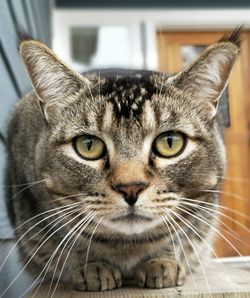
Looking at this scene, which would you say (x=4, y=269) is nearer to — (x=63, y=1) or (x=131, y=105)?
(x=131, y=105)

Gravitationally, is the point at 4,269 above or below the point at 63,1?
below

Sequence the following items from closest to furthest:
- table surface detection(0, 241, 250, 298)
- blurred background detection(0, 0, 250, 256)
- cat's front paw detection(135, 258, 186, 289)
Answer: table surface detection(0, 241, 250, 298) → cat's front paw detection(135, 258, 186, 289) → blurred background detection(0, 0, 250, 256)

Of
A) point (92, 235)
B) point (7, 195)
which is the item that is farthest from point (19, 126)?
point (92, 235)

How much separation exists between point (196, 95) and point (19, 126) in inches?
21.7

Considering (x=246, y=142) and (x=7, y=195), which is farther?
(x=246, y=142)

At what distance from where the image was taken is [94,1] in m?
4.58

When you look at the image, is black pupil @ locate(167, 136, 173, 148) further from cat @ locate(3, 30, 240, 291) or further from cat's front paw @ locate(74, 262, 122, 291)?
cat's front paw @ locate(74, 262, 122, 291)

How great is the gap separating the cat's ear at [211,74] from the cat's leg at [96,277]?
441 millimetres

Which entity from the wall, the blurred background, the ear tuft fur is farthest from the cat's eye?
the blurred background

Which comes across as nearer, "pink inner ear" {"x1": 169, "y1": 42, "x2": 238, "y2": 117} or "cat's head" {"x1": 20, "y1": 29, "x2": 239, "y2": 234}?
"cat's head" {"x1": 20, "y1": 29, "x2": 239, "y2": 234}

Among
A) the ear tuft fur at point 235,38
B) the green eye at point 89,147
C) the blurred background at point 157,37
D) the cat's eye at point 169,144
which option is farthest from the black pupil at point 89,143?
the blurred background at point 157,37

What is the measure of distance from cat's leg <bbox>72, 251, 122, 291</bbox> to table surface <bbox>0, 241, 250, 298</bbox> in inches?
0.8

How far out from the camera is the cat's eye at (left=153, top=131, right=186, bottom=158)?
1.10 meters

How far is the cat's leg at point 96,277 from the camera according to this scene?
3.54 feet
